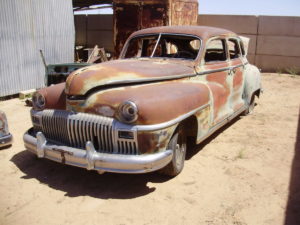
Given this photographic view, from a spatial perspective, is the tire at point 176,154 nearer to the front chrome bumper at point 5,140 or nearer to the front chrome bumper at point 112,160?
the front chrome bumper at point 112,160

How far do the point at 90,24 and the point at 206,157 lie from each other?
404 inches

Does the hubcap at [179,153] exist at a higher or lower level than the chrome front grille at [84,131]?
lower

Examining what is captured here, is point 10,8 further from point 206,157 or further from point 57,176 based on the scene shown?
point 206,157

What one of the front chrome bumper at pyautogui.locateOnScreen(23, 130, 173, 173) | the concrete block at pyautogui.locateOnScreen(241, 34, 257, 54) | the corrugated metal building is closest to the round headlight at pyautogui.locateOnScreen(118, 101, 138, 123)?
the front chrome bumper at pyautogui.locateOnScreen(23, 130, 173, 173)

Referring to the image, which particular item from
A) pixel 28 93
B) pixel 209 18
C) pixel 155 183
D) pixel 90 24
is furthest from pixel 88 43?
pixel 155 183

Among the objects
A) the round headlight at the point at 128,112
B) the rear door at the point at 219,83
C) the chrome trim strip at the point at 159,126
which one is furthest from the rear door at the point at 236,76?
the round headlight at the point at 128,112

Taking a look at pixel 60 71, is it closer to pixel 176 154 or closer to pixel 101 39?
pixel 176 154

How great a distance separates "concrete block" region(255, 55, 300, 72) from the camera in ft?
36.0

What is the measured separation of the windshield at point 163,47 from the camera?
471 centimetres

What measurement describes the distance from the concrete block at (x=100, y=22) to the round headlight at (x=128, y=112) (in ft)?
33.6

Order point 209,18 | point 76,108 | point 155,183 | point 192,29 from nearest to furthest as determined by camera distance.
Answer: point 76,108
point 155,183
point 192,29
point 209,18

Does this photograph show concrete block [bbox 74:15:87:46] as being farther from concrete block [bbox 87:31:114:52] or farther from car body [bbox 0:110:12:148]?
car body [bbox 0:110:12:148]

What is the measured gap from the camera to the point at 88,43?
13.3m

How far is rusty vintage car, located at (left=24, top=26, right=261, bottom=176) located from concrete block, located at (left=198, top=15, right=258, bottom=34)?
24.1ft
